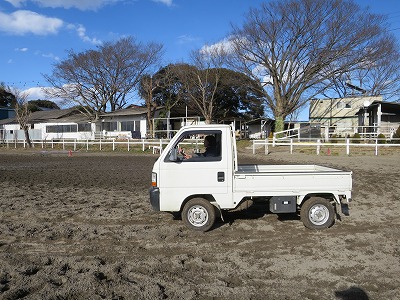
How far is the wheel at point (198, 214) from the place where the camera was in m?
6.50

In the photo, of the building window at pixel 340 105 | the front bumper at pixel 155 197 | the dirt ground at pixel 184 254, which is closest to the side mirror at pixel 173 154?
the front bumper at pixel 155 197

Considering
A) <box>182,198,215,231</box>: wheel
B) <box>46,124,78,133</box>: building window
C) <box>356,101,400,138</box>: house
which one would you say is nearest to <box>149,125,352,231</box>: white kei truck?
<box>182,198,215,231</box>: wheel

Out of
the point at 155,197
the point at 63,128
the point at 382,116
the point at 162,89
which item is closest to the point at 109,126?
the point at 63,128

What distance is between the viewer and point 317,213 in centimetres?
670

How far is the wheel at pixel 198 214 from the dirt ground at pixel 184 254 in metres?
0.17

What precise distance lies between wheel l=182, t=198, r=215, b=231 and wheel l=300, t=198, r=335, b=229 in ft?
5.73

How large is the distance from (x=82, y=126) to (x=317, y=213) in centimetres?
4503

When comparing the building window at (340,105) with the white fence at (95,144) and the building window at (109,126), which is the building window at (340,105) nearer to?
the white fence at (95,144)

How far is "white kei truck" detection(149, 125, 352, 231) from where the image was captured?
6500mm

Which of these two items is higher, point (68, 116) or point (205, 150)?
point (68, 116)

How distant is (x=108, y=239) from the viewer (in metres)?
6.10

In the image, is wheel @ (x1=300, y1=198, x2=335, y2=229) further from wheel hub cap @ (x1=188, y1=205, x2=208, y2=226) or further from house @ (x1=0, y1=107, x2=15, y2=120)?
house @ (x1=0, y1=107, x2=15, y2=120)

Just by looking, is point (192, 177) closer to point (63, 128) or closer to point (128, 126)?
point (128, 126)

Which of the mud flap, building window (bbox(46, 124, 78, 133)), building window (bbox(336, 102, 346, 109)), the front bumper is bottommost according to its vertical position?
the mud flap
